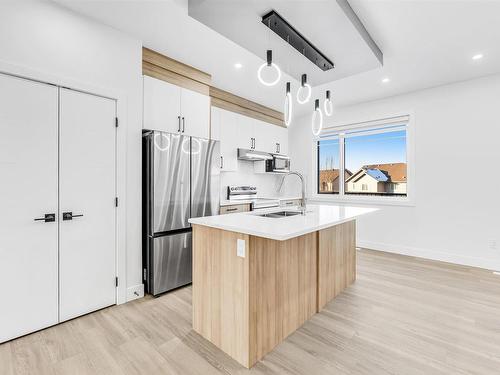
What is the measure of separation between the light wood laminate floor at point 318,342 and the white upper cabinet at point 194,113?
212cm

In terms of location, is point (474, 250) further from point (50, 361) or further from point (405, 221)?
point (50, 361)

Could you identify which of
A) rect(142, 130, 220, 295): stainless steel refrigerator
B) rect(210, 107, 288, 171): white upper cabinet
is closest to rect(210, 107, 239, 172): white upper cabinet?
rect(210, 107, 288, 171): white upper cabinet

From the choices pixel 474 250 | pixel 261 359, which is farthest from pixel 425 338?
pixel 474 250

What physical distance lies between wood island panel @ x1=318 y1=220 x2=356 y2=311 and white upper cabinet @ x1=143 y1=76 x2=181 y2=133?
2255 mm

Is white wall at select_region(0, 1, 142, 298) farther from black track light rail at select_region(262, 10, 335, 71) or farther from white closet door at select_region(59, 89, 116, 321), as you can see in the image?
black track light rail at select_region(262, 10, 335, 71)

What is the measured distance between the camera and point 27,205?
2074 mm

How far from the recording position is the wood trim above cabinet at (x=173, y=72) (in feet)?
9.66

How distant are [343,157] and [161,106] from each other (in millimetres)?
3869

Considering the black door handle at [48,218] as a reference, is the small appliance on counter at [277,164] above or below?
above

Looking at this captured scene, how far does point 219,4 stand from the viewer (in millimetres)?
1971

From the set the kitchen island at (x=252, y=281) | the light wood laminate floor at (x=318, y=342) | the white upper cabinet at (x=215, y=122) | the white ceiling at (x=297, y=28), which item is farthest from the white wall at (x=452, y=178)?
the white upper cabinet at (x=215, y=122)

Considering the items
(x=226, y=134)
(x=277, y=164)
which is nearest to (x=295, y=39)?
(x=226, y=134)

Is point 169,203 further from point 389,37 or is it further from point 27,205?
point 389,37

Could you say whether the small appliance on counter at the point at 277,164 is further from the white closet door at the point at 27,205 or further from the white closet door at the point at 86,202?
the white closet door at the point at 27,205
